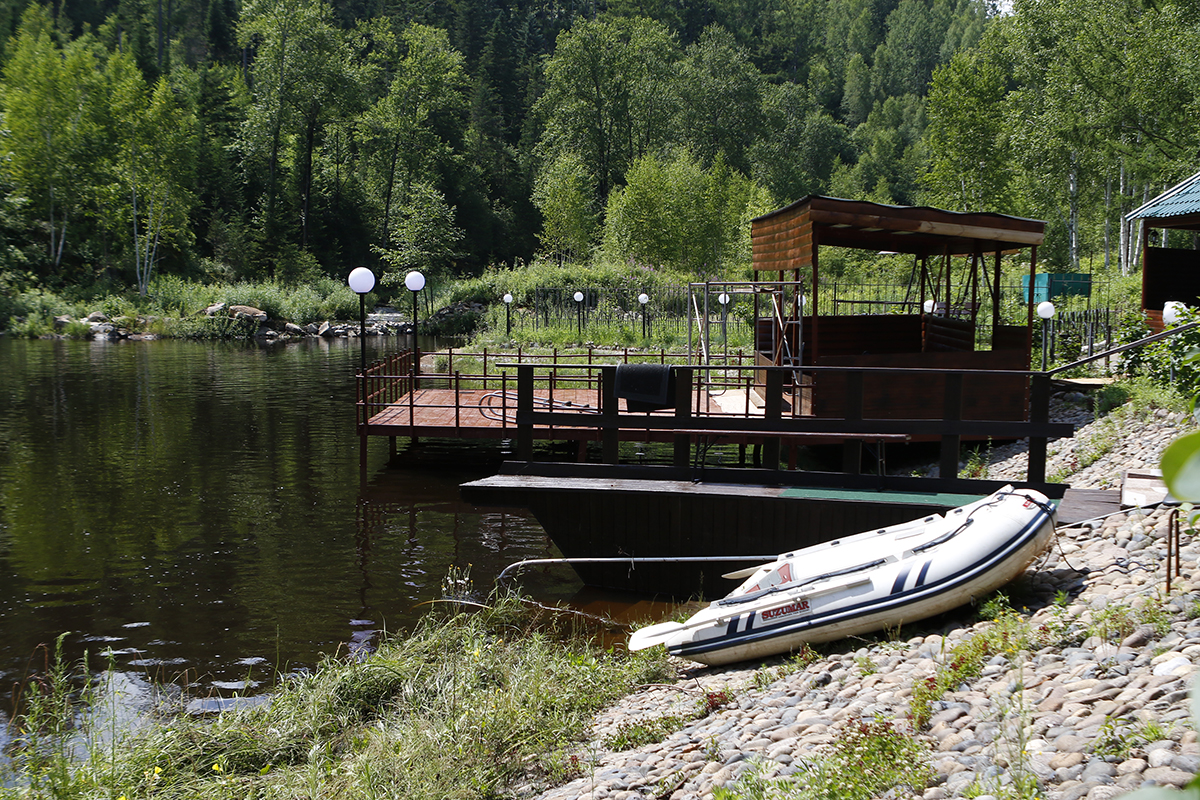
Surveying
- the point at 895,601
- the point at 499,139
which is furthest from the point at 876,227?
the point at 499,139

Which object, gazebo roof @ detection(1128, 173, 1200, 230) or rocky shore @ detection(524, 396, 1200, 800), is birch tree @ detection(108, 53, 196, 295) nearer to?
gazebo roof @ detection(1128, 173, 1200, 230)

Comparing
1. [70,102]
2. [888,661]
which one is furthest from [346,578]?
[70,102]

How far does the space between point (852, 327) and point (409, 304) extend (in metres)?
43.2

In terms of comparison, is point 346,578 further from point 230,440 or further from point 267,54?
point 267,54

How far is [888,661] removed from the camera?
21.5 feet

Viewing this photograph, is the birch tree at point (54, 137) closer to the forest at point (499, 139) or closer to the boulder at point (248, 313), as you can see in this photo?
the forest at point (499, 139)

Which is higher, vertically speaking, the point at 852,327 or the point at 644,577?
the point at 852,327

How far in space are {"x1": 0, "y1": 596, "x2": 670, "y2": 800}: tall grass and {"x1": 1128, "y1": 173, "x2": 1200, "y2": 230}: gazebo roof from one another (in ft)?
43.9

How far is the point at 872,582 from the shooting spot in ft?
23.1

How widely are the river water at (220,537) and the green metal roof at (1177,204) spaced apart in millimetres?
12077

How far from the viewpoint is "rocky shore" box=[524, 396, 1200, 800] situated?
4.39 meters

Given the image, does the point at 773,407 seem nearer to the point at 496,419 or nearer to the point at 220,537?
the point at 496,419

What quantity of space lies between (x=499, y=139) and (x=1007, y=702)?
79048mm

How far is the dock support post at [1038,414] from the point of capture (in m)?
8.91
